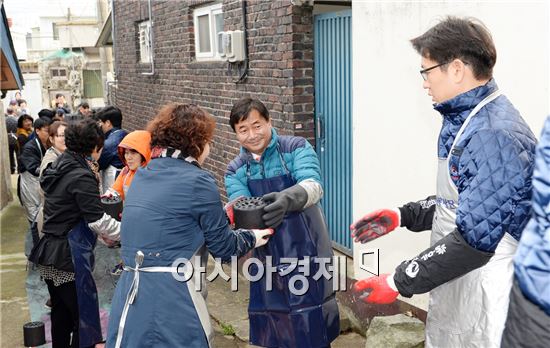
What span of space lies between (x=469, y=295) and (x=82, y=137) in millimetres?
2948

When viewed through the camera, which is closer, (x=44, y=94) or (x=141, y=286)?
(x=141, y=286)

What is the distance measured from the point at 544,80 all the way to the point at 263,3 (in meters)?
3.46

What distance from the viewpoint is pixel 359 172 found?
5.09 m

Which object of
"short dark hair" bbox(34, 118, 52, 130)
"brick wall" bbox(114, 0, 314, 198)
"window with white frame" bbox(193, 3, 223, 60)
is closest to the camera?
"brick wall" bbox(114, 0, 314, 198)

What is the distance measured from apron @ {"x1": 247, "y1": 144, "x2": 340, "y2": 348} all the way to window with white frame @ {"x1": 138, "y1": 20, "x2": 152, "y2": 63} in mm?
7606

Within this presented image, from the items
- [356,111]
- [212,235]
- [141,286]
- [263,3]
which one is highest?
[263,3]

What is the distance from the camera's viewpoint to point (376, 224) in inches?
119

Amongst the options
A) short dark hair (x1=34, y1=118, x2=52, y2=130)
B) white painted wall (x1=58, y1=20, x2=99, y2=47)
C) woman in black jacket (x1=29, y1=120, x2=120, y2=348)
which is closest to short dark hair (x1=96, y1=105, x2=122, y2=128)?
short dark hair (x1=34, y1=118, x2=52, y2=130)

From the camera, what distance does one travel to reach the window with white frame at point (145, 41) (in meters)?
10.5

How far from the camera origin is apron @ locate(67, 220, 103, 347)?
427 cm

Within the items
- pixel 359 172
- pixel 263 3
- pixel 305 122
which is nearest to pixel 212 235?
pixel 359 172

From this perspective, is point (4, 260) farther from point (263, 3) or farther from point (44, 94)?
point (44, 94)

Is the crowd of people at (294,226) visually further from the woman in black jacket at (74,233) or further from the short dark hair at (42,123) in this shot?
the short dark hair at (42,123)

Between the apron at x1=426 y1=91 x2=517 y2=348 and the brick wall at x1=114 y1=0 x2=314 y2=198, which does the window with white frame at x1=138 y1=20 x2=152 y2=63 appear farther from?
the apron at x1=426 y1=91 x2=517 y2=348
